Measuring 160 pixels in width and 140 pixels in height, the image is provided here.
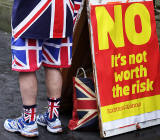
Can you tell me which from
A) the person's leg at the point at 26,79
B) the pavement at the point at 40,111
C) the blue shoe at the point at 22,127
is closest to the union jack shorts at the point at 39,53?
the person's leg at the point at 26,79

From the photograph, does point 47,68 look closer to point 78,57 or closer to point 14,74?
point 78,57

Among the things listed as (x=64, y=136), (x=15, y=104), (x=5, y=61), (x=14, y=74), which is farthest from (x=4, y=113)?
(x=5, y=61)

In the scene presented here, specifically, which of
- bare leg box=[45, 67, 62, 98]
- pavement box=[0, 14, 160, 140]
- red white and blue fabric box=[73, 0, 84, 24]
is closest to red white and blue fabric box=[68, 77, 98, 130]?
pavement box=[0, 14, 160, 140]

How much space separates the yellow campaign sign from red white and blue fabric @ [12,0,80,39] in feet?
2.64

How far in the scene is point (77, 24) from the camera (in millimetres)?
3627

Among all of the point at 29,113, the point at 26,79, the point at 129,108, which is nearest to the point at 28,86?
the point at 26,79

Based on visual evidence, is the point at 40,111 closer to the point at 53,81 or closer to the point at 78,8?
the point at 53,81

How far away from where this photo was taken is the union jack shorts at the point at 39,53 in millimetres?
3135

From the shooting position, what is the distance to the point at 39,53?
320 centimetres

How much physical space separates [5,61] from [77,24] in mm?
2363

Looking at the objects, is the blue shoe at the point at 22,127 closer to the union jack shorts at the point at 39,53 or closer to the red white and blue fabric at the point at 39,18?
the union jack shorts at the point at 39,53

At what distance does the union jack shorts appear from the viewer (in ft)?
10.3

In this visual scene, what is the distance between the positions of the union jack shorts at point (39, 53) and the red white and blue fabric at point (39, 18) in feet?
0.26

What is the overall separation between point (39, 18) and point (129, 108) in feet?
3.83
